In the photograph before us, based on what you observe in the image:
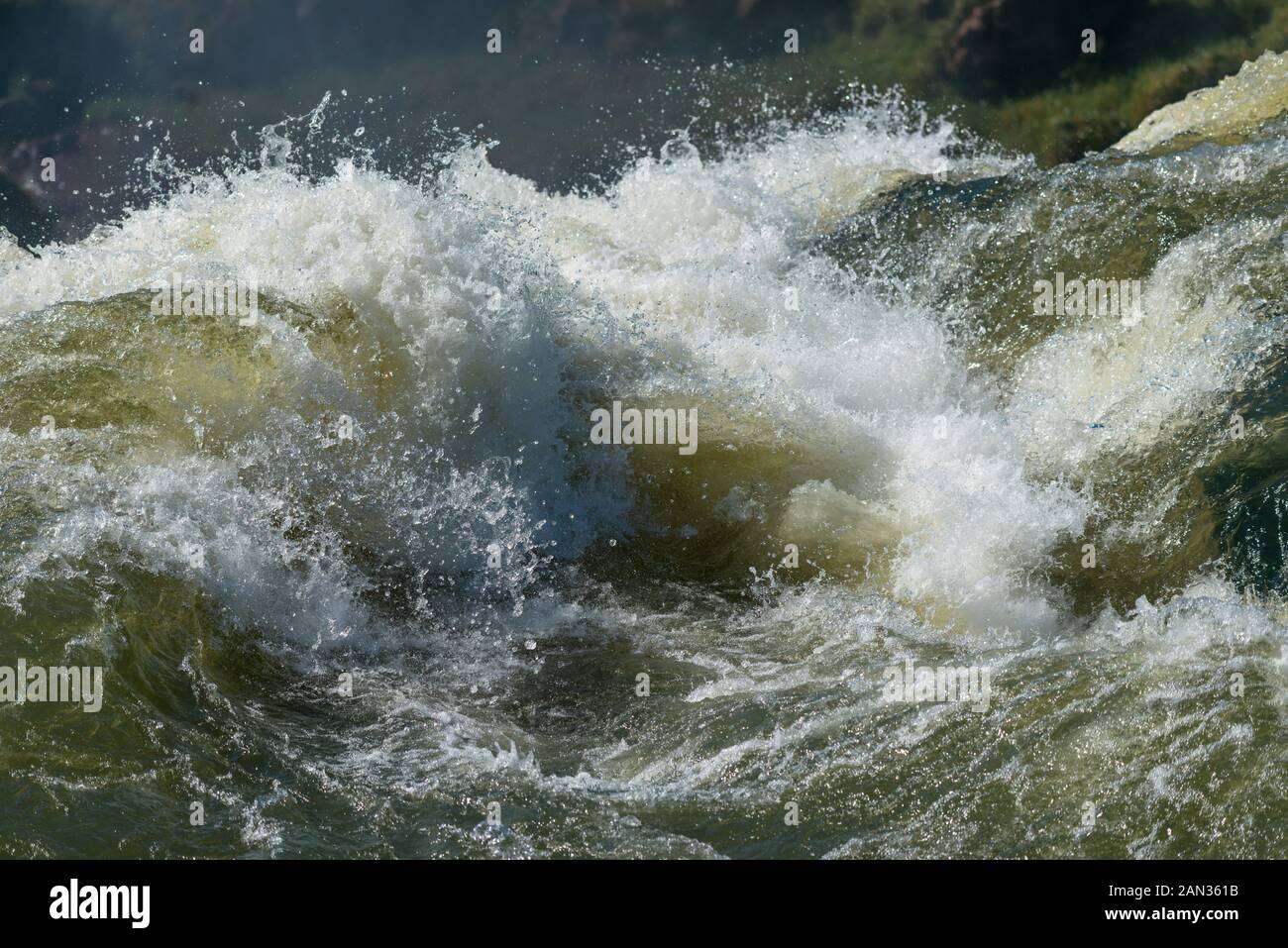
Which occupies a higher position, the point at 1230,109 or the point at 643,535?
the point at 1230,109

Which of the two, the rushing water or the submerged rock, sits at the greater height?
the submerged rock

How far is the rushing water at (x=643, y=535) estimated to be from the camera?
11.5 ft

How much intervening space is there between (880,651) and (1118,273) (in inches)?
123

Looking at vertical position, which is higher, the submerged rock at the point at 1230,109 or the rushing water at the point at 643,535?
the submerged rock at the point at 1230,109

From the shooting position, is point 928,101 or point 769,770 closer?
point 769,770

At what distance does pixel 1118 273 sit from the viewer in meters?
6.57

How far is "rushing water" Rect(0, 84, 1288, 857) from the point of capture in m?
3.50

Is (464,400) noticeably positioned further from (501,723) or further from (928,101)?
(928,101)

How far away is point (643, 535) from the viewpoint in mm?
5438

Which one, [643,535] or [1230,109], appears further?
[1230,109]

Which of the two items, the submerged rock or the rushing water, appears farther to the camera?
the submerged rock

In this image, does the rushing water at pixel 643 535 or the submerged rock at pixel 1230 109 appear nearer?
the rushing water at pixel 643 535
